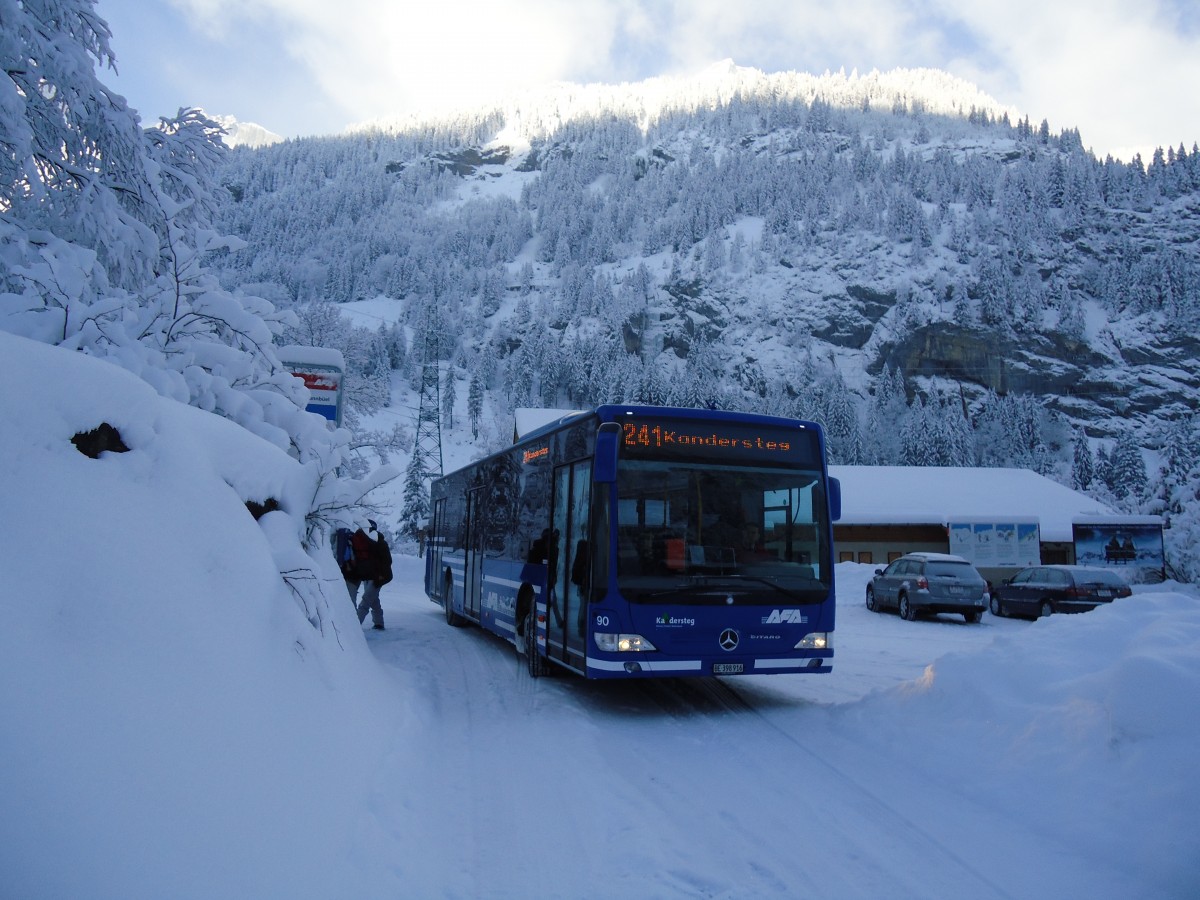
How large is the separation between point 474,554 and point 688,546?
257 inches

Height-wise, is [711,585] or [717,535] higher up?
[717,535]

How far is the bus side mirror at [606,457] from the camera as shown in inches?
307

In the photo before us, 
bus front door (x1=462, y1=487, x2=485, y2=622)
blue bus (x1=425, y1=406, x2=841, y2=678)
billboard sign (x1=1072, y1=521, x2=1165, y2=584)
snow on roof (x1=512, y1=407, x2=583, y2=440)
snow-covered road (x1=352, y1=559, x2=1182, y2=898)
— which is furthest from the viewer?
snow on roof (x1=512, y1=407, x2=583, y2=440)

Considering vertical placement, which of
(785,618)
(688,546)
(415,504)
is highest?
(415,504)

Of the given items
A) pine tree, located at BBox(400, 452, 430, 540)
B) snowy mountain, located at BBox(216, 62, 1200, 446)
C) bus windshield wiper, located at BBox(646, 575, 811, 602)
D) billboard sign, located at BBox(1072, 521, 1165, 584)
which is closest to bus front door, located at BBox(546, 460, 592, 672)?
bus windshield wiper, located at BBox(646, 575, 811, 602)

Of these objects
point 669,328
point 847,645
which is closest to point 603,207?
point 669,328

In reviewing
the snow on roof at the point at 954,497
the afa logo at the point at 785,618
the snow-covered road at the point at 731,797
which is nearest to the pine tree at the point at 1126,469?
the snow on roof at the point at 954,497

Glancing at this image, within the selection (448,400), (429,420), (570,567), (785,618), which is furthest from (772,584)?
(448,400)

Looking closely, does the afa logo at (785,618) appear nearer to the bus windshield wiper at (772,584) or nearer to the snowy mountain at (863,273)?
the bus windshield wiper at (772,584)

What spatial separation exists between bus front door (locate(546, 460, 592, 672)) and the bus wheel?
1.87ft

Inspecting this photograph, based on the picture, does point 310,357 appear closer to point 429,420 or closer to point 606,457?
point 606,457

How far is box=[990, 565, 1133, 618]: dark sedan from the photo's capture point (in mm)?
20047

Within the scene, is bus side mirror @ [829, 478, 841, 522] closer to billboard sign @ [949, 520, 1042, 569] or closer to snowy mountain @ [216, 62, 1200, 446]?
billboard sign @ [949, 520, 1042, 569]

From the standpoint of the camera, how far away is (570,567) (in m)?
8.61
